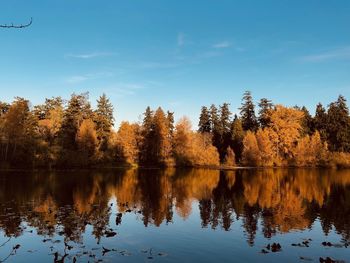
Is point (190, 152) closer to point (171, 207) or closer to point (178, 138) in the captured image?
point (178, 138)

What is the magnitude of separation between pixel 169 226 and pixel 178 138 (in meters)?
77.1

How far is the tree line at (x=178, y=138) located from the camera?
8962 cm

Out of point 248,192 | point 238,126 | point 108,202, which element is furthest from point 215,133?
point 108,202

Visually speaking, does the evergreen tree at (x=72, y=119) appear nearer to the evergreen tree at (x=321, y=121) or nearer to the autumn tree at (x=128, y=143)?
the autumn tree at (x=128, y=143)

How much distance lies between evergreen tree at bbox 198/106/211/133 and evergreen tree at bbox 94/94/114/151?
3428 cm

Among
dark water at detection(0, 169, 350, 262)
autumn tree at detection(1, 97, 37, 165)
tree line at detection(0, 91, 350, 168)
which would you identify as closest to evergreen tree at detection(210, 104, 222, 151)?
tree line at detection(0, 91, 350, 168)

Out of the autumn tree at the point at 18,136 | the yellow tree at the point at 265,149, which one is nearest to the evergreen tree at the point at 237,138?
the yellow tree at the point at 265,149

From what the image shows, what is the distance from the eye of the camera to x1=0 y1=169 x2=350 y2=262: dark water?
18.2 meters

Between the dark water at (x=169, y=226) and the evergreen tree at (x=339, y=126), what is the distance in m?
71.4

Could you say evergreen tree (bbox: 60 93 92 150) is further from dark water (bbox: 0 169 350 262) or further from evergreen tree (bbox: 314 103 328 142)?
evergreen tree (bbox: 314 103 328 142)

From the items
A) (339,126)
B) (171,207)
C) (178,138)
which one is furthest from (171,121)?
(171,207)

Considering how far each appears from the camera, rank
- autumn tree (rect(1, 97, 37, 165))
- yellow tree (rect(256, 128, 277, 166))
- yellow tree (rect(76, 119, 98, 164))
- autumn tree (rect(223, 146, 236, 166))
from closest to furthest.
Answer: autumn tree (rect(1, 97, 37, 165)), yellow tree (rect(76, 119, 98, 164)), yellow tree (rect(256, 128, 277, 166)), autumn tree (rect(223, 146, 236, 166))

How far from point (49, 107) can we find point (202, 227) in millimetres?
93439

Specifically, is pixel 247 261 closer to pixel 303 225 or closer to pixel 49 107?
pixel 303 225
